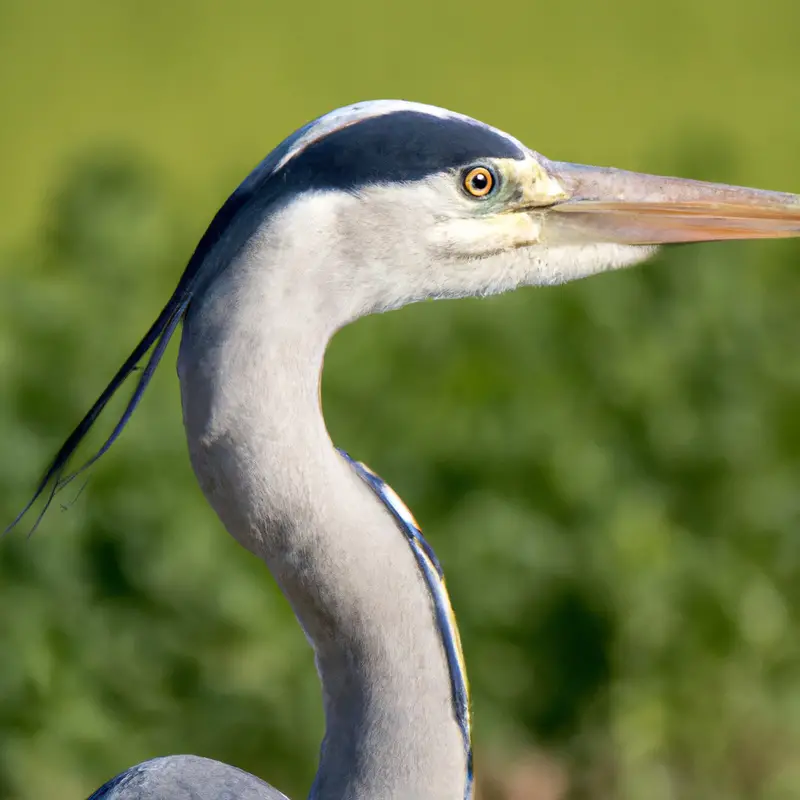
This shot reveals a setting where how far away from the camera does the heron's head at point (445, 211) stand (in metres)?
1.34

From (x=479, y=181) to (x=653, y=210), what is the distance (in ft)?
0.70

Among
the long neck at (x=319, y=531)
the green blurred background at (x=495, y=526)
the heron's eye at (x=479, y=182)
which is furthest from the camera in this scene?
the green blurred background at (x=495, y=526)

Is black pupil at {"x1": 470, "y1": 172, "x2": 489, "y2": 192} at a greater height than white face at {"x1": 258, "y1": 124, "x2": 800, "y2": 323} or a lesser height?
greater

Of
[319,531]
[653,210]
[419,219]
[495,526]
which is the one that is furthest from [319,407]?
[495,526]

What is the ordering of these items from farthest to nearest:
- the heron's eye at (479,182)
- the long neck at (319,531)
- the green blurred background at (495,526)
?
the green blurred background at (495,526) → the heron's eye at (479,182) → the long neck at (319,531)

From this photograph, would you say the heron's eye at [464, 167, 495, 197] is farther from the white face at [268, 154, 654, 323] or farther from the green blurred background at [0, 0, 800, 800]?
the green blurred background at [0, 0, 800, 800]

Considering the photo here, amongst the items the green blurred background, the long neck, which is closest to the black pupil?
the long neck

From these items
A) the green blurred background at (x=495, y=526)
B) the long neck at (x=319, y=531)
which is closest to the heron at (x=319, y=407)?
the long neck at (x=319, y=531)

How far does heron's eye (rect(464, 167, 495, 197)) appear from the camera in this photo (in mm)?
1411

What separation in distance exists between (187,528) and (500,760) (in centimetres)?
91

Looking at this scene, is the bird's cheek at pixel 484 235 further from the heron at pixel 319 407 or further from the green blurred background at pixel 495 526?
the green blurred background at pixel 495 526

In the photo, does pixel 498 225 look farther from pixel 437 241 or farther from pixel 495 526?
pixel 495 526

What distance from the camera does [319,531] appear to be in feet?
4.32

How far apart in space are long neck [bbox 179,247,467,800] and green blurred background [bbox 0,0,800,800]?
158 centimetres
